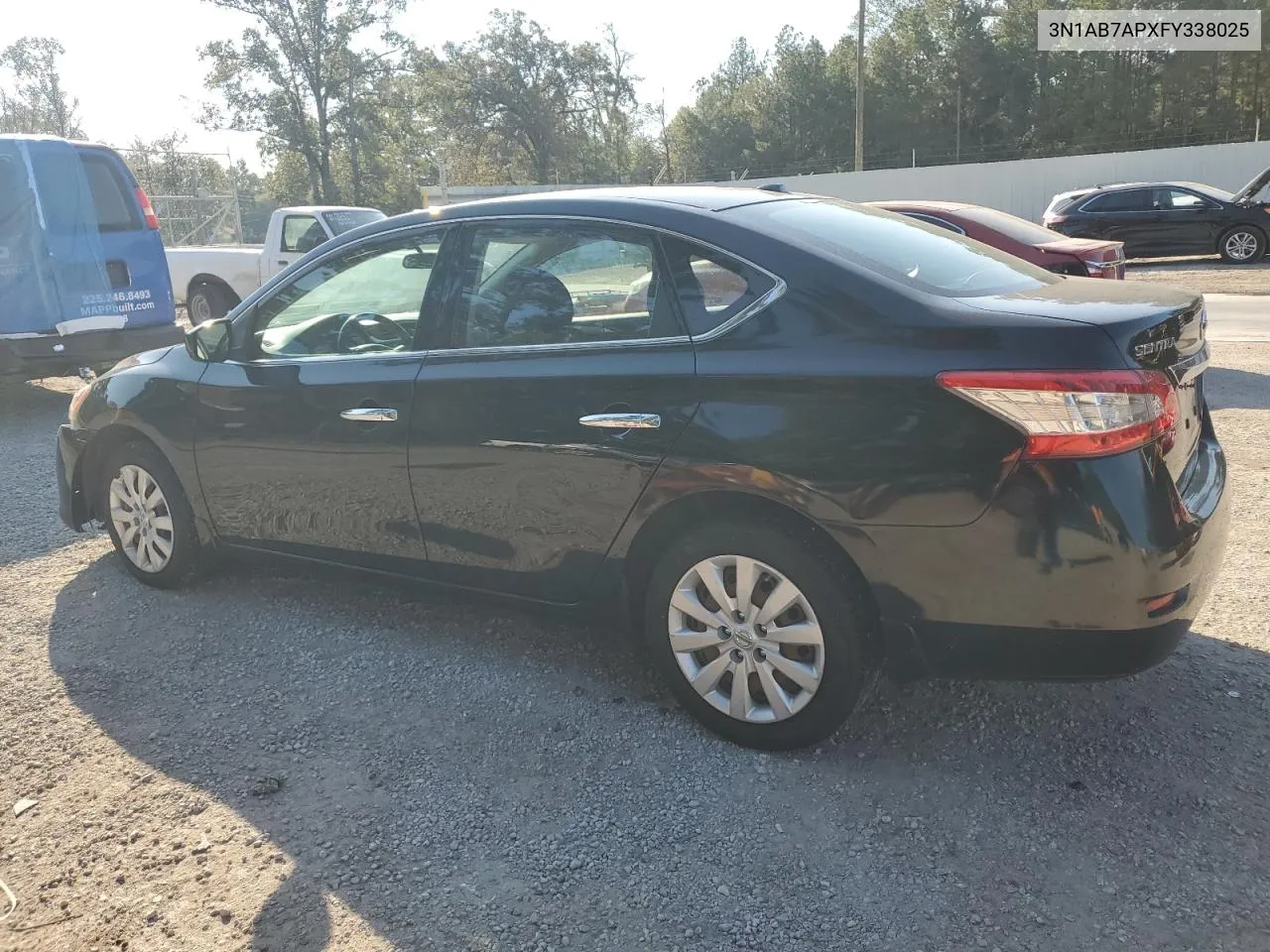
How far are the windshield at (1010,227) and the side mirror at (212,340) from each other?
6.36 metres

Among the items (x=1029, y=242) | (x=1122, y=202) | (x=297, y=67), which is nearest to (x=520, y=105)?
(x=297, y=67)

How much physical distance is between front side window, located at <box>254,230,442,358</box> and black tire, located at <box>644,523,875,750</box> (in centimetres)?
134

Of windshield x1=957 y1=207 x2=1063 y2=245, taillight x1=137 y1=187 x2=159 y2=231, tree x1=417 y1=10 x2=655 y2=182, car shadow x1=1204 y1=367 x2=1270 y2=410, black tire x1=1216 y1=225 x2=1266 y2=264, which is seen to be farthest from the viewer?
tree x1=417 y1=10 x2=655 y2=182

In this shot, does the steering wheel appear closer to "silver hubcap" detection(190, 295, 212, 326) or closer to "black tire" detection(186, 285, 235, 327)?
"black tire" detection(186, 285, 235, 327)

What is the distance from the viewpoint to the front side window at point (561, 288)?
314cm

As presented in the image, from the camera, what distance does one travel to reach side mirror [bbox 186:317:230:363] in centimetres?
413

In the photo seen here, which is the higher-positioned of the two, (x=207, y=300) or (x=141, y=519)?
(x=207, y=300)

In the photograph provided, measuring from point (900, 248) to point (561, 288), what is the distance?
3.62 ft

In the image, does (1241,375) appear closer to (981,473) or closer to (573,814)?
(981,473)

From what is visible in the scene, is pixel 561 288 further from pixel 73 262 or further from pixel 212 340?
pixel 73 262

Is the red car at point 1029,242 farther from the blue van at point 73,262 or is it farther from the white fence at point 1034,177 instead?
the white fence at point 1034,177

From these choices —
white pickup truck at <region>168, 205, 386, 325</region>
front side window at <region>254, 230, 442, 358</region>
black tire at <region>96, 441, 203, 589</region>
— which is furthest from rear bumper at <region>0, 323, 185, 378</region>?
front side window at <region>254, 230, 442, 358</region>

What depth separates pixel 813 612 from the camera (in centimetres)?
282

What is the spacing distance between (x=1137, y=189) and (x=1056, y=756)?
59.8 ft
